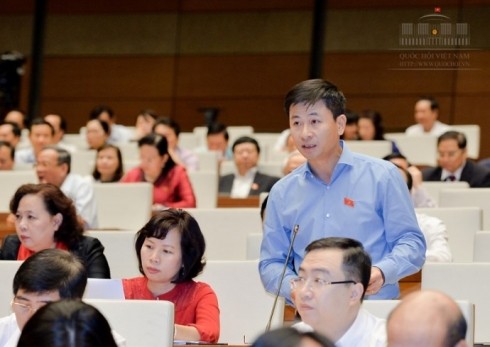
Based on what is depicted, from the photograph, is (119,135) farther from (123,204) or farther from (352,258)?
(352,258)

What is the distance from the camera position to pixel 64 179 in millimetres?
6480

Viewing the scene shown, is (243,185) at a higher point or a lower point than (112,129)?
lower

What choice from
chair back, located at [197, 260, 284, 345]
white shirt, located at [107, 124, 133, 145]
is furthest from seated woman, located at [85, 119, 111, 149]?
chair back, located at [197, 260, 284, 345]

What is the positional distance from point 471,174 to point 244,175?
165 centimetres

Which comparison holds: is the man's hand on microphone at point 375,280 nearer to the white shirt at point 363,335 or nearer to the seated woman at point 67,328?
the white shirt at point 363,335

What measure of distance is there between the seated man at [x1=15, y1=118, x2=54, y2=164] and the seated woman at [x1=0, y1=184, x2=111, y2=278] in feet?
14.9

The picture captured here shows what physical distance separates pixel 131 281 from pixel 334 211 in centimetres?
87

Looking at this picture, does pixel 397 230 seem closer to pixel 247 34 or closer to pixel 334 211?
pixel 334 211

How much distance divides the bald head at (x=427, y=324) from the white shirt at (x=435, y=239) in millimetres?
2670

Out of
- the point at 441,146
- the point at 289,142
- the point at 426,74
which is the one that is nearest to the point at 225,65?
the point at 426,74

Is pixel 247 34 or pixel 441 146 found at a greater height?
pixel 247 34

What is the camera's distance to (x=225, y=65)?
11.4 m

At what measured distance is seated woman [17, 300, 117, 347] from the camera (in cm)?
192

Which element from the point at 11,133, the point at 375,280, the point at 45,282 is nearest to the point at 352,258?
the point at 375,280
